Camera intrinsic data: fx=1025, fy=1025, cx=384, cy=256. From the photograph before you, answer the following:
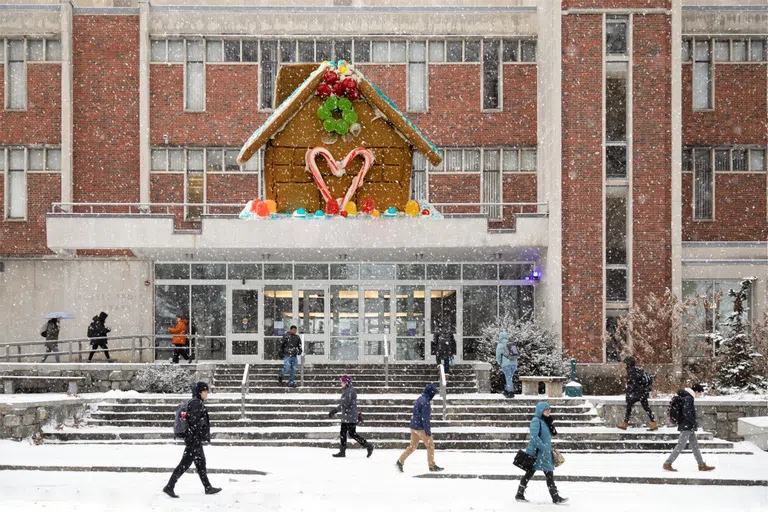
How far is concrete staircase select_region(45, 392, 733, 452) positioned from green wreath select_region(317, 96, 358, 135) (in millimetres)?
6012

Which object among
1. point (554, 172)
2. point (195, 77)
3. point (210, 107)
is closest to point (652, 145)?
point (554, 172)

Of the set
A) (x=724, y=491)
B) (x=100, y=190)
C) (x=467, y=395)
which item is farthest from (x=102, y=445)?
(x=100, y=190)

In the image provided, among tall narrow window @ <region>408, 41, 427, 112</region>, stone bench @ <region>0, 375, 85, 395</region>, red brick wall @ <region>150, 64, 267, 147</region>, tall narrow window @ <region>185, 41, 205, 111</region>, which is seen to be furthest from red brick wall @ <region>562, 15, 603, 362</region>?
stone bench @ <region>0, 375, 85, 395</region>

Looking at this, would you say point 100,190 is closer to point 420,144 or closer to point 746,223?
point 420,144

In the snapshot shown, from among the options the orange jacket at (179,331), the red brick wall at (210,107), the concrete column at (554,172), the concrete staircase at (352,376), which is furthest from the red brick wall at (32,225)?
the concrete column at (554,172)

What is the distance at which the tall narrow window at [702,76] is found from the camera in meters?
31.8

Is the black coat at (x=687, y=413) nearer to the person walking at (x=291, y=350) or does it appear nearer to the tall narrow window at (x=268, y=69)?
the person walking at (x=291, y=350)

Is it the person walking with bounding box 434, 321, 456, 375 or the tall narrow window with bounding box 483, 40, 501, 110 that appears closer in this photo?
the person walking with bounding box 434, 321, 456, 375

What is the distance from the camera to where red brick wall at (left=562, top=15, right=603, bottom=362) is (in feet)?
92.2

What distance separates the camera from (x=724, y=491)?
14.8 metres

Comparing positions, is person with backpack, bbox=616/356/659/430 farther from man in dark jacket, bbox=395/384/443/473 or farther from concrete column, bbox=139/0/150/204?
concrete column, bbox=139/0/150/204

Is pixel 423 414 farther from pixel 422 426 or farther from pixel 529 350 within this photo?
pixel 529 350

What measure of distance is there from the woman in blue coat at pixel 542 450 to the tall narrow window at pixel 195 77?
21.2 m

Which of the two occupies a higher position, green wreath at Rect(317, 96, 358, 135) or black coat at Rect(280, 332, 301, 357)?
green wreath at Rect(317, 96, 358, 135)
